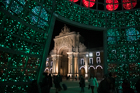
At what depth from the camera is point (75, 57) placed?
3488 centimetres

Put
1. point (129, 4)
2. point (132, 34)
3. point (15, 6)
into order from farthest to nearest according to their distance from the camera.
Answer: point (129, 4)
point (132, 34)
point (15, 6)

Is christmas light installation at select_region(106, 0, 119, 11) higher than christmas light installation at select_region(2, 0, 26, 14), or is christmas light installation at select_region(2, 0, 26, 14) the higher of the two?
christmas light installation at select_region(106, 0, 119, 11)

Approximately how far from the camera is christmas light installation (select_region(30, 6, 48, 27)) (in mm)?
6484

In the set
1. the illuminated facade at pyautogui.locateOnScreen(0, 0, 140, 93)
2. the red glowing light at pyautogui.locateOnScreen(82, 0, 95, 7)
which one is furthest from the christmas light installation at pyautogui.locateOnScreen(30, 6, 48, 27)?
the red glowing light at pyautogui.locateOnScreen(82, 0, 95, 7)

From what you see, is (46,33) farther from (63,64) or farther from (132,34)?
(63,64)

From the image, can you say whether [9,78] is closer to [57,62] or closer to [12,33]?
[12,33]

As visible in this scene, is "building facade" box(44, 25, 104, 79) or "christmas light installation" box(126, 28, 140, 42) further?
"building facade" box(44, 25, 104, 79)

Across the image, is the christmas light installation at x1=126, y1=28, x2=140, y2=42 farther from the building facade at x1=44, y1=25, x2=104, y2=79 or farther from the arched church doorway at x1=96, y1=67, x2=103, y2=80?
the arched church doorway at x1=96, y1=67, x2=103, y2=80

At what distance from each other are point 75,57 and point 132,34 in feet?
88.4

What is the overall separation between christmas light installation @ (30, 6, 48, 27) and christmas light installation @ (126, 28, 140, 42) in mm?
5753

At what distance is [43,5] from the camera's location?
6.82 metres

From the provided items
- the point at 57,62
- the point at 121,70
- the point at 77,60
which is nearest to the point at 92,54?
the point at 77,60

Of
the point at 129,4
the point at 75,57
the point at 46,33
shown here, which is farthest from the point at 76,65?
the point at 46,33

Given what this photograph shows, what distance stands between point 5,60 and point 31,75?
1722mm
